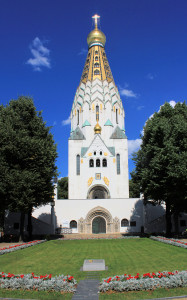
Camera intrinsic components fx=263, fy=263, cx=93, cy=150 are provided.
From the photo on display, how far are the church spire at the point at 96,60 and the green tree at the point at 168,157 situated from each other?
27647 millimetres

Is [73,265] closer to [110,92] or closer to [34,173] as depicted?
[34,173]

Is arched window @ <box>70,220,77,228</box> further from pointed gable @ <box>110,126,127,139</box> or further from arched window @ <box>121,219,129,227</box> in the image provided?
pointed gable @ <box>110,126,127,139</box>

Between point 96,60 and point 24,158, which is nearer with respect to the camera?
point 24,158

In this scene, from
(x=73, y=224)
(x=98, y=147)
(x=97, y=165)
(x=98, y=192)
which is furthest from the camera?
(x=98, y=147)

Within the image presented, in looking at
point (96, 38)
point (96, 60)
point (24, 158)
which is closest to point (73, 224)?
point (24, 158)

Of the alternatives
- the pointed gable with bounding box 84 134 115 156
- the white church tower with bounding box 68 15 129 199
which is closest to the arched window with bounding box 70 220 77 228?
the white church tower with bounding box 68 15 129 199

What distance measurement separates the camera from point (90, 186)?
4056cm

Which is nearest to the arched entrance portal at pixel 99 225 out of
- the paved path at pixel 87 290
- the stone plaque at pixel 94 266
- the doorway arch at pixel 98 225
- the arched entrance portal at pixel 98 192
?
the doorway arch at pixel 98 225

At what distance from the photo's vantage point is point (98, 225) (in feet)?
116

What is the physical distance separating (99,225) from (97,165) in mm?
10229

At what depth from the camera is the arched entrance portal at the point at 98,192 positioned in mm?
40625

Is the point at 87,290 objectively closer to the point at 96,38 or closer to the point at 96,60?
the point at 96,60

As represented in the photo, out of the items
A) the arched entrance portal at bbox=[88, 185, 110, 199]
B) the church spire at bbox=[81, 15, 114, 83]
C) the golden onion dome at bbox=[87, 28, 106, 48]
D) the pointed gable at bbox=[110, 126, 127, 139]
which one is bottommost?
the arched entrance portal at bbox=[88, 185, 110, 199]

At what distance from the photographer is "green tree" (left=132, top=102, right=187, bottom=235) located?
68.4 ft
